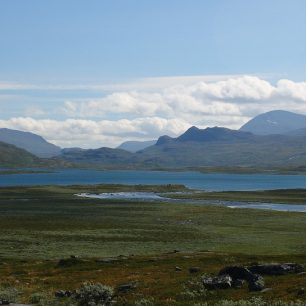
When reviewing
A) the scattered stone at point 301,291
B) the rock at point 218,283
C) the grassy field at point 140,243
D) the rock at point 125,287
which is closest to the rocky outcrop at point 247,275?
the rock at point 218,283

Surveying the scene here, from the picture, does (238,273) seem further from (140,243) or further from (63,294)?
(140,243)

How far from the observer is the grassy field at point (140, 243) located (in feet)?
142

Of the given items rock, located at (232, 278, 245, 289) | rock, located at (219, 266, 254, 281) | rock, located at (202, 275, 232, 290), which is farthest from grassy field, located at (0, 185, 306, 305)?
rock, located at (219, 266, 254, 281)

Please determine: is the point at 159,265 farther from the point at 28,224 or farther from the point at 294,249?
the point at 28,224

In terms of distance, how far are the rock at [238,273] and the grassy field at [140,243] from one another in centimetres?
183

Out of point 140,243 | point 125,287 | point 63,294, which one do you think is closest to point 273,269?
point 125,287

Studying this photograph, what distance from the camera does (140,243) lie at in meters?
80.9

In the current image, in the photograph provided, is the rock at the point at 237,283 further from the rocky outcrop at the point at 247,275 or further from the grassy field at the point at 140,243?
the grassy field at the point at 140,243

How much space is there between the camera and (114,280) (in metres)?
45.0

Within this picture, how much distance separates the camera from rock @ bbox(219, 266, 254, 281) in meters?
37.8

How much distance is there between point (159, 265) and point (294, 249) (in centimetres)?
2950

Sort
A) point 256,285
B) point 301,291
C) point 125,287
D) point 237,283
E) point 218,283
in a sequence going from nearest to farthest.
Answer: point 301,291 < point 256,285 < point 218,283 < point 237,283 < point 125,287

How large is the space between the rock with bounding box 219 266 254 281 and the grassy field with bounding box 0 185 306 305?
6.00 ft

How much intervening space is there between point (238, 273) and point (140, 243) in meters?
43.8
